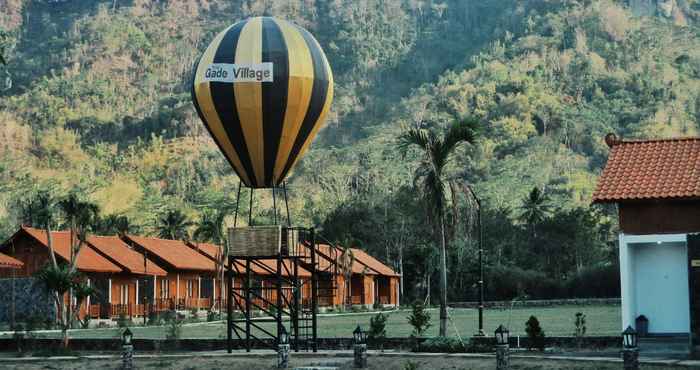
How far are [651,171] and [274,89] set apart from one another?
1029 centimetres

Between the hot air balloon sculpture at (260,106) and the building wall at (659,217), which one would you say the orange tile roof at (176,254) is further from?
the building wall at (659,217)

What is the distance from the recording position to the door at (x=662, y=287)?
31.7 m

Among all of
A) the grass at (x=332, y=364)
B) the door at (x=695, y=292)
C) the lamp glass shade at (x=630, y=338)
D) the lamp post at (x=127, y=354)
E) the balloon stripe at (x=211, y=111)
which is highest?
the balloon stripe at (x=211, y=111)

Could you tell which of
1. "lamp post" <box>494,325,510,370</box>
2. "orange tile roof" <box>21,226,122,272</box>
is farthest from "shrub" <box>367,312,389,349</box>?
"orange tile roof" <box>21,226,122,272</box>

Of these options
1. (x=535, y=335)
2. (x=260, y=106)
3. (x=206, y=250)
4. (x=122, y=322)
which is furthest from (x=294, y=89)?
(x=206, y=250)

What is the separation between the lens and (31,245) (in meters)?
61.1

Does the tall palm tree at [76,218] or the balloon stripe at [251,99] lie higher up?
the balloon stripe at [251,99]

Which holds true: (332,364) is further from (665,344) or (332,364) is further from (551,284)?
(551,284)

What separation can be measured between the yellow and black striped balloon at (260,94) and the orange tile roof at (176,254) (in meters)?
32.9

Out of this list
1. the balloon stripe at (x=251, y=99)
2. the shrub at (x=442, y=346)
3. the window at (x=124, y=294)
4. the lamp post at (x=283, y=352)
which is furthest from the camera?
the window at (x=124, y=294)

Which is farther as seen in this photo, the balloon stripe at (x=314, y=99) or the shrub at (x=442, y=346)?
the balloon stripe at (x=314, y=99)

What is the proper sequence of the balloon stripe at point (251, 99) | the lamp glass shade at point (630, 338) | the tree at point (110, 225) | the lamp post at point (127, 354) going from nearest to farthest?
the lamp glass shade at point (630, 338) < the lamp post at point (127, 354) < the balloon stripe at point (251, 99) < the tree at point (110, 225)

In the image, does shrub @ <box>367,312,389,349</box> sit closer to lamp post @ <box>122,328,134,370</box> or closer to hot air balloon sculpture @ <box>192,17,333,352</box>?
hot air balloon sculpture @ <box>192,17,333,352</box>

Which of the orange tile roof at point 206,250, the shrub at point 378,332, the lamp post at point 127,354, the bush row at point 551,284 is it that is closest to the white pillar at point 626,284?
the shrub at point 378,332
